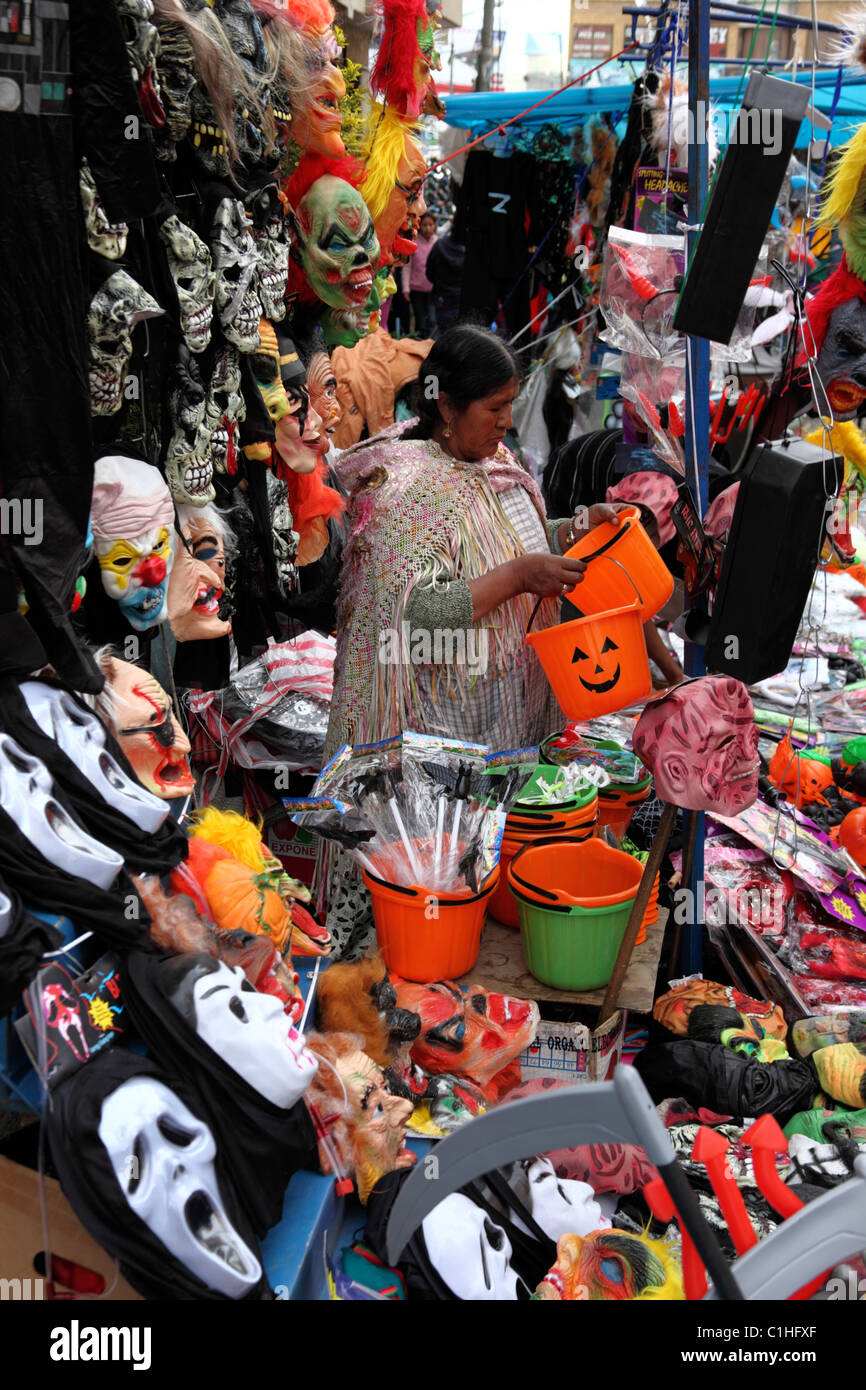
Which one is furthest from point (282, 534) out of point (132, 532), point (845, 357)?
point (845, 357)

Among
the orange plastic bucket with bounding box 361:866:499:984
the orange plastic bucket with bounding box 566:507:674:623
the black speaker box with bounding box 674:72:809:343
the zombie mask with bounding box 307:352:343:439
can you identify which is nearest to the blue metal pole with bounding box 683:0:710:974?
the black speaker box with bounding box 674:72:809:343

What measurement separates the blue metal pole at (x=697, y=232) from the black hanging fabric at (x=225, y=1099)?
148 centimetres

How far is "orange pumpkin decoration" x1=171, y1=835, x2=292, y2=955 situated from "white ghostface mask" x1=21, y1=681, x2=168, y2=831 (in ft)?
0.41

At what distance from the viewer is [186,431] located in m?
2.14

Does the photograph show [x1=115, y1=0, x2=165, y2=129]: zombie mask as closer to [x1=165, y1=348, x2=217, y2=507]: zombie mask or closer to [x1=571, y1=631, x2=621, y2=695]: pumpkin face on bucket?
[x1=165, y1=348, x2=217, y2=507]: zombie mask

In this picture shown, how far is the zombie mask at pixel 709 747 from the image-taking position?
7.50 ft

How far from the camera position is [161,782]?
201 centimetres

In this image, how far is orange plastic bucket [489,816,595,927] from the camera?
251 cm

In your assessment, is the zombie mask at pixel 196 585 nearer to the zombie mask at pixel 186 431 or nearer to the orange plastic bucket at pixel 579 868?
the zombie mask at pixel 186 431

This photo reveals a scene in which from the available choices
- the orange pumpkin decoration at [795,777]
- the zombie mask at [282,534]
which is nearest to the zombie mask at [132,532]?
the zombie mask at [282,534]

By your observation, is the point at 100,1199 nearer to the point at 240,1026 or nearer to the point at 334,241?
the point at 240,1026

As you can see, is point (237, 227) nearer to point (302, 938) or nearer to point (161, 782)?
point (161, 782)

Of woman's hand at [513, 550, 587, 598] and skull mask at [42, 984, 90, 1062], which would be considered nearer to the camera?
skull mask at [42, 984, 90, 1062]
